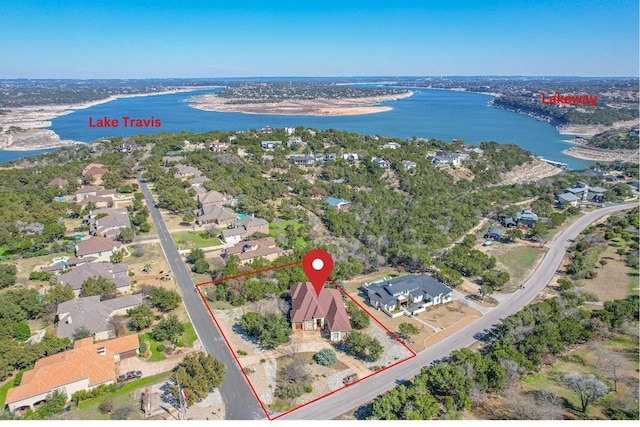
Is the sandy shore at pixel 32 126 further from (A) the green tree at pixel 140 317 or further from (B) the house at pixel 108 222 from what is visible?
(A) the green tree at pixel 140 317

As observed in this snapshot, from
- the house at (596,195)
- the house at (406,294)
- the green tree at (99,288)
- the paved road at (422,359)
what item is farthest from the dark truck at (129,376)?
the house at (596,195)

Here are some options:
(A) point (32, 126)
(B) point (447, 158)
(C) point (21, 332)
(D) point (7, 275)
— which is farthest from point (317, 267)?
(A) point (32, 126)

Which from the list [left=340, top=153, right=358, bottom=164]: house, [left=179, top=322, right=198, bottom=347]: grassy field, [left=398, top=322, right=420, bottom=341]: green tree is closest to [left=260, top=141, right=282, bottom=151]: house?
[left=340, top=153, right=358, bottom=164]: house

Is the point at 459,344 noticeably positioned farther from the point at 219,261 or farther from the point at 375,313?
the point at 219,261

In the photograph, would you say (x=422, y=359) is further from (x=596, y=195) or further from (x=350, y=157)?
(x=350, y=157)

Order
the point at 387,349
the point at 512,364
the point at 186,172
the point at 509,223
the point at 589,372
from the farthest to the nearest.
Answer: the point at 186,172, the point at 509,223, the point at 387,349, the point at 589,372, the point at 512,364

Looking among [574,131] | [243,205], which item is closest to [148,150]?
[243,205]
